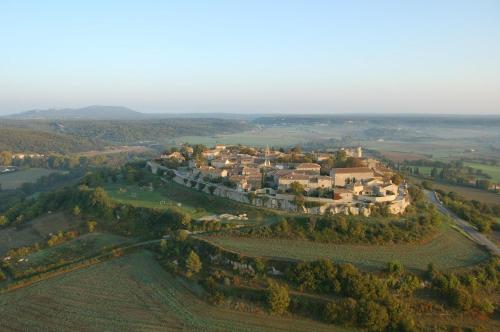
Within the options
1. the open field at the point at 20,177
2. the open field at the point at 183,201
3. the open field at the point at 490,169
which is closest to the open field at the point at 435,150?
the open field at the point at 490,169

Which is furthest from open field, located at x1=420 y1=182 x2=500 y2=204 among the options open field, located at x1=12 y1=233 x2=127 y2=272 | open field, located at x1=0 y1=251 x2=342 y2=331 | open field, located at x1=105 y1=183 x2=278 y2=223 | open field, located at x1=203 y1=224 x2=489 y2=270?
open field, located at x1=12 y1=233 x2=127 y2=272

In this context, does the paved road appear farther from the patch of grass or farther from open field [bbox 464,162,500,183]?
open field [bbox 464,162,500,183]

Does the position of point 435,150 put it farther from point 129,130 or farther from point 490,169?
point 129,130

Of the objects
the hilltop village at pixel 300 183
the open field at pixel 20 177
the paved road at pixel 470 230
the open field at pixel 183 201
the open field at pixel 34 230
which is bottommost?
the open field at pixel 20 177

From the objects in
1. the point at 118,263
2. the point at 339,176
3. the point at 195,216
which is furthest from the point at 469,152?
the point at 118,263

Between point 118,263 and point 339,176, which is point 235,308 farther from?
point 339,176

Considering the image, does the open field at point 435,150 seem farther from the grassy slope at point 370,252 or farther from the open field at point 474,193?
the grassy slope at point 370,252

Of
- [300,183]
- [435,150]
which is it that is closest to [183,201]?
[300,183]
